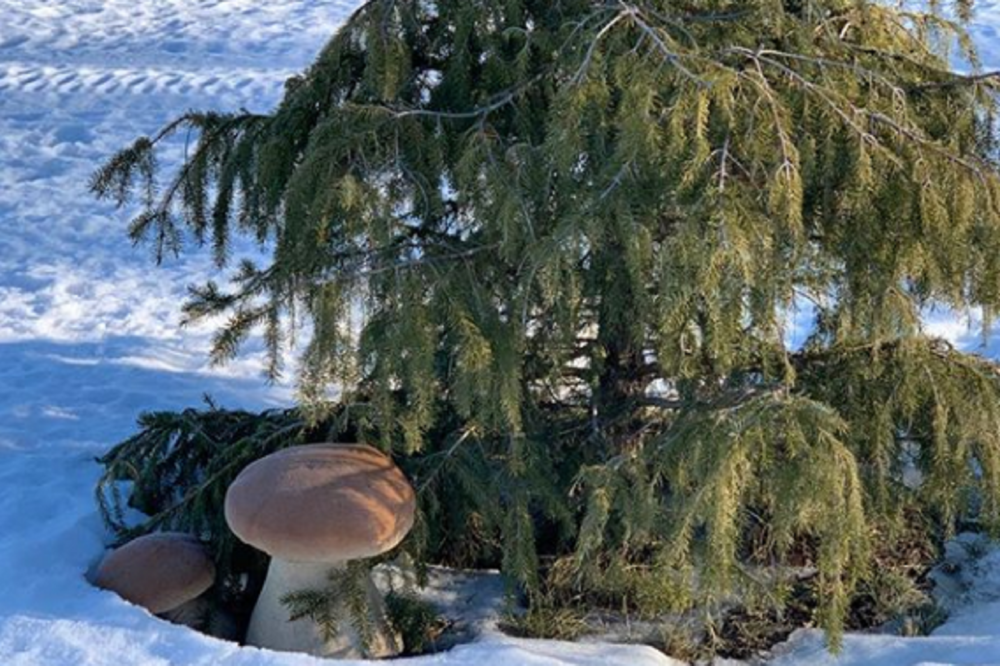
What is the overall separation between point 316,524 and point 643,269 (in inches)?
52.0

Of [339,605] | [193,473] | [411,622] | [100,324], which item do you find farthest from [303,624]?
[100,324]

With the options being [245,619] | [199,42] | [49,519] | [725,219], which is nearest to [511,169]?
[725,219]

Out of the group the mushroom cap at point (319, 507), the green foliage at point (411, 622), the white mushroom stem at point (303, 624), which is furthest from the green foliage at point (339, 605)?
the green foliage at point (411, 622)

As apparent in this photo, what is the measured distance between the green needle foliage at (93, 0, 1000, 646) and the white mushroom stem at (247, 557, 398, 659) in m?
0.43

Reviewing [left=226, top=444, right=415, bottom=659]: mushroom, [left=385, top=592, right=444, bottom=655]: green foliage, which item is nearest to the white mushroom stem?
[left=226, top=444, right=415, bottom=659]: mushroom

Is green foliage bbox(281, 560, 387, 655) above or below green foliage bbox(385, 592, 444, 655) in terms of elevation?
above

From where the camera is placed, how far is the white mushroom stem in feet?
15.4

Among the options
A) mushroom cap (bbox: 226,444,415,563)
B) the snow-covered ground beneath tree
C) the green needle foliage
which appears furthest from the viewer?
the snow-covered ground beneath tree

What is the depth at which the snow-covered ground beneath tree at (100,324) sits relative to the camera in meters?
4.51

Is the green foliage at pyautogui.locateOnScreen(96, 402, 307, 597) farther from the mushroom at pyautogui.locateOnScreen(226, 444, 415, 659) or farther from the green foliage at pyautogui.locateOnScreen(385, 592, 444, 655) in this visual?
the green foliage at pyautogui.locateOnScreen(385, 592, 444, 655)

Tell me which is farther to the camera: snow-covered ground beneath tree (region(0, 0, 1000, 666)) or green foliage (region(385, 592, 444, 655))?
green foliage (region(385, 592, 444, 655))

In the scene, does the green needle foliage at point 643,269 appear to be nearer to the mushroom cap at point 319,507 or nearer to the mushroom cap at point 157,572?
the mushroom cap at point 319,507

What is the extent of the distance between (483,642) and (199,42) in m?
12.7

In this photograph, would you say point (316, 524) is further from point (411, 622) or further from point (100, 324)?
point (100, 324)
